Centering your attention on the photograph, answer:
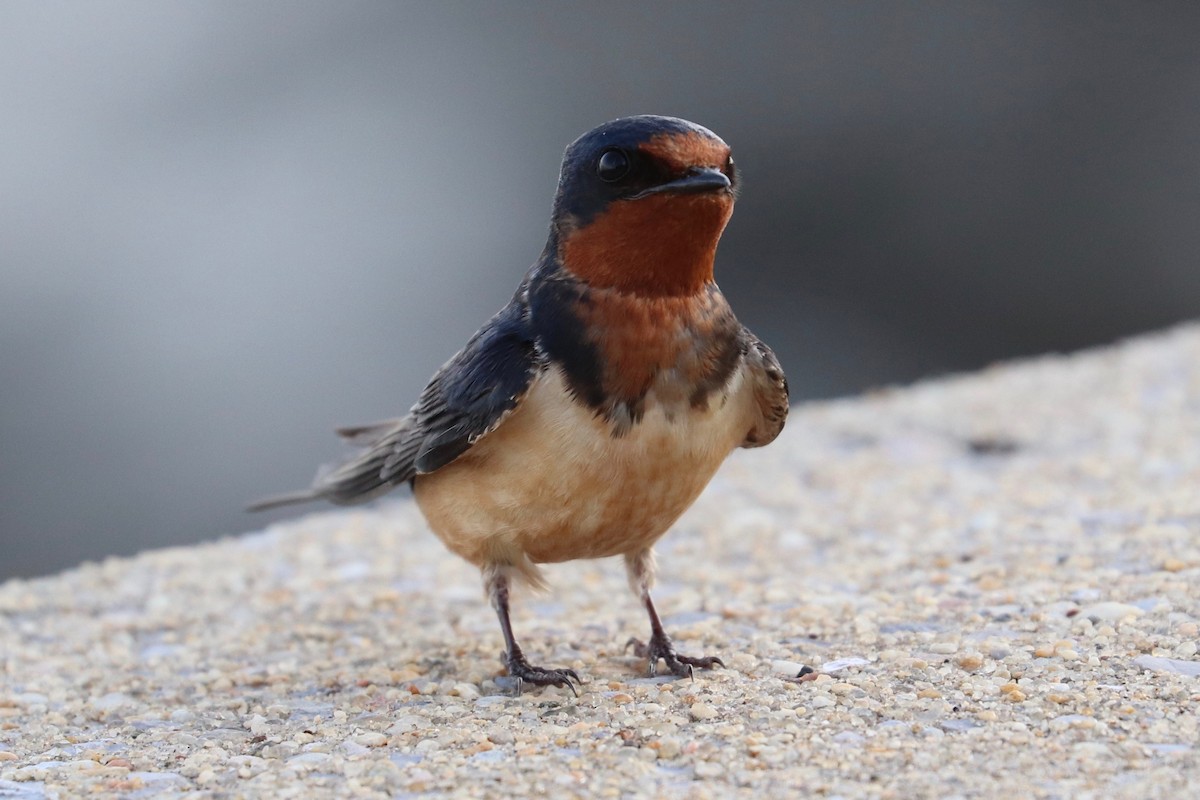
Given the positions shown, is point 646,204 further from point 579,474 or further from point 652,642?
point 652,642

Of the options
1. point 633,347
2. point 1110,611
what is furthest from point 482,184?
point 1110,611

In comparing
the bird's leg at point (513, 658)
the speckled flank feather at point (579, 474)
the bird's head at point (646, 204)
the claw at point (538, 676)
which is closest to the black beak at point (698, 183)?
the bird's head at point (646, 204)

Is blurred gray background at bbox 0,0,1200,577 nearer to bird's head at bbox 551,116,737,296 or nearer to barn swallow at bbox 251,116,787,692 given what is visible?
barn swallow at bbox 251,116,787,692

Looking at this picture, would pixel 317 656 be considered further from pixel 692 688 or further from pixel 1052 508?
A: pixel 1052 508

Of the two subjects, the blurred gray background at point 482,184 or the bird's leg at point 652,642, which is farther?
the blurred gray background at point 482,184

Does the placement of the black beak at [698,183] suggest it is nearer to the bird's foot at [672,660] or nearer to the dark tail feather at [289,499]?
the bird's foot at [672,660]

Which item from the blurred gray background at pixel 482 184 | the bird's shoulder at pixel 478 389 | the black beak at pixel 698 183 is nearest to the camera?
the black beak at pixel 698 183

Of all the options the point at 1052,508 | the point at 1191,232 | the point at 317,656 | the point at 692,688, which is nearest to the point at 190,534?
the point at 317,656
